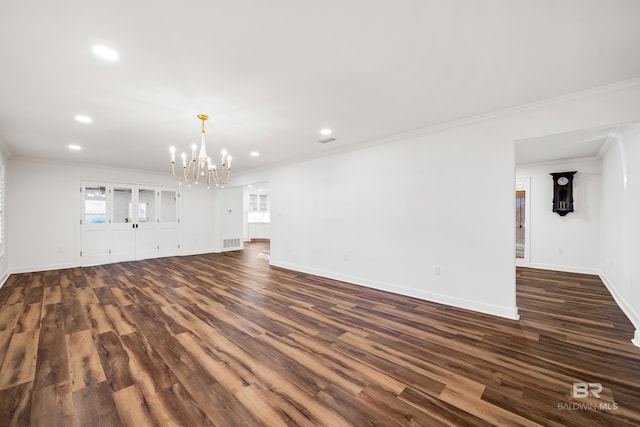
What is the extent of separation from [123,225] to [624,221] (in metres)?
10.4

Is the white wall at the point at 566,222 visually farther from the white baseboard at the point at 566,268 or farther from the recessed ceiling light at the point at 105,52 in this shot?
the recessed ceiling light at the point at 105,52

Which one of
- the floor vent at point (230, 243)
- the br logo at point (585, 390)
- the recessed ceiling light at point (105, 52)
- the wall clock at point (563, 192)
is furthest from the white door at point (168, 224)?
the wall clock at point (563, 192)

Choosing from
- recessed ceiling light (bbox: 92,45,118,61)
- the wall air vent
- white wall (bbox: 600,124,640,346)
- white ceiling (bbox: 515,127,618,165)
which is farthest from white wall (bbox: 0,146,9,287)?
white wall (bbox: 600,124,640,346)

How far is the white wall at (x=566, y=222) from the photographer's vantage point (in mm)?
5531

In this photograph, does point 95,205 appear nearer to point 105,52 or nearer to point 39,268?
point 39,268

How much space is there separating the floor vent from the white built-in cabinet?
4.81 feet

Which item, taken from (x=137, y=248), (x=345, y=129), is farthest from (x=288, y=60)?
(x=137, y=248)

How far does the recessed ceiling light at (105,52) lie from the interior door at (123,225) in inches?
249

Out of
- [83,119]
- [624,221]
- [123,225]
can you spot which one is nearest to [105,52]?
[83,119]

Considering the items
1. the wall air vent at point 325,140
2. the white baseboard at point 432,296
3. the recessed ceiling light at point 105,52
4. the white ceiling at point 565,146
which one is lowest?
→ the white baseboard at point 432,296

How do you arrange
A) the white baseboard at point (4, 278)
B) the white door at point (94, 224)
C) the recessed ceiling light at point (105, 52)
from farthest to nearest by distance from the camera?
the white door at point (94, 224) < the white baseboard at point (4, 278) < the recessed ceiling light at point (105, 52)

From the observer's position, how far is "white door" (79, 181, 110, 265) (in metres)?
6.66

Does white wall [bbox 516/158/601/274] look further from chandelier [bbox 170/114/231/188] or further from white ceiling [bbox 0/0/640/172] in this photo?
chandelier [bbox 170/114/231/188]

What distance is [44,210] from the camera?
20.1 feet
